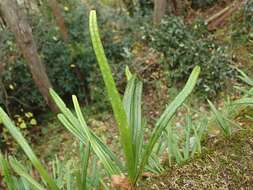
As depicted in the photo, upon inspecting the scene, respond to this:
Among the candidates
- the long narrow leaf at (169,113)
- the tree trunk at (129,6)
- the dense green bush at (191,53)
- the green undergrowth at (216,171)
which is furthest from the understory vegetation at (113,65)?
the long narrow leaf at (169,113)

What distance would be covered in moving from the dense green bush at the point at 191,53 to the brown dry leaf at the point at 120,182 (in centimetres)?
479

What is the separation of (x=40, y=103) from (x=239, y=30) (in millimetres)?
3691

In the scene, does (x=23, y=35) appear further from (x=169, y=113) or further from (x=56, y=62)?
(x=169, y=113)

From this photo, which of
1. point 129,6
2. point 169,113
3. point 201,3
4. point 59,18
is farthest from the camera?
point 129,6

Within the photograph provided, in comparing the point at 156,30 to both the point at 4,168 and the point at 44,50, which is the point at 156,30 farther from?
the point at 4,168

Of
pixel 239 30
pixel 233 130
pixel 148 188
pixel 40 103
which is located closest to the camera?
pixel 148 188

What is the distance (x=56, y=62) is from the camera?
707cm

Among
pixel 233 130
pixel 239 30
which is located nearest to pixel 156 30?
pixel 239 30

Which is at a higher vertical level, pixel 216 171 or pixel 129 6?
pixel 216 171

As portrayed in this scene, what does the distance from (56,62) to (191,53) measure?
251 cm

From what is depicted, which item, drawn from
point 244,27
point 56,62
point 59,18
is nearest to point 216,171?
point 244,27

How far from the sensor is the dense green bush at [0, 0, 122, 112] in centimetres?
670

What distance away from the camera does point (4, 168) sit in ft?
3.88

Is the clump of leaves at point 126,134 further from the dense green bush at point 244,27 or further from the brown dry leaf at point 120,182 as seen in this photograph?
the dense green bush at point 244,27
